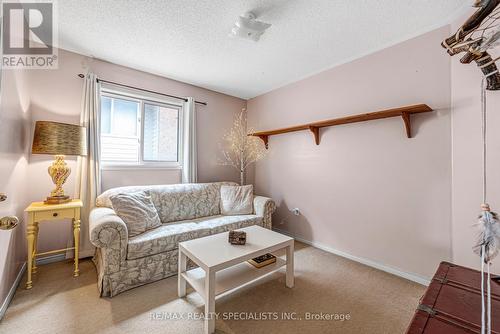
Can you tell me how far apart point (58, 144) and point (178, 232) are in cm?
141

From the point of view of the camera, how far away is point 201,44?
2236 millimetres

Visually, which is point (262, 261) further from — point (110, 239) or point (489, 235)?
point (489, 235)

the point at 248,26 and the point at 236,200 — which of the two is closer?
the point at 248,26

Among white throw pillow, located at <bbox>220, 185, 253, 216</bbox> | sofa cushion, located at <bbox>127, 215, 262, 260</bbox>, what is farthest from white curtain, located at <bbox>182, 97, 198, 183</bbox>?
sofa cushion, located at <bbox>127, 215, 262, 260</bbox>

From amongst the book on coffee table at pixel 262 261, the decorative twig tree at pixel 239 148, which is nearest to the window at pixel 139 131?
the decorative twig tree at pixel 239 148

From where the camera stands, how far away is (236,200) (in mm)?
2967

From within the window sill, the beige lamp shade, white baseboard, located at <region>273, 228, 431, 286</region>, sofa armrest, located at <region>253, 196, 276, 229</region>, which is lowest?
white baseboard, located at <region>273, 228, 431, 286</region>

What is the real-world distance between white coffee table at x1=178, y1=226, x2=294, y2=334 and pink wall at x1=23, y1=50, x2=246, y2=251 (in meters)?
1.60

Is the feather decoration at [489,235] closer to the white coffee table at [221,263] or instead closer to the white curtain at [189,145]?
the white coffee table at [221,263]

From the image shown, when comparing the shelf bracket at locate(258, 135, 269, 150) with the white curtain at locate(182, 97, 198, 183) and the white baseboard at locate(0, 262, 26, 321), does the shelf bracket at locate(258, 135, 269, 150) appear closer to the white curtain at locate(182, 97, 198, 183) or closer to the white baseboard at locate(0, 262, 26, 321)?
the white curtain at locate(182, 97, 198, 183)

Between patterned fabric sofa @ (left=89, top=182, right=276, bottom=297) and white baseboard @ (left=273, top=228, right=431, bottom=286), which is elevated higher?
patterned fabric sofa @ (left=89, top=182, right=276, bottom=297)

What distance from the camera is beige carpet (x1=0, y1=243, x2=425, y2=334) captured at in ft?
4.73

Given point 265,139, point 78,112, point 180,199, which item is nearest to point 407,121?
point 265,139

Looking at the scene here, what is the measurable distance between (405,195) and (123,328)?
2.67m
